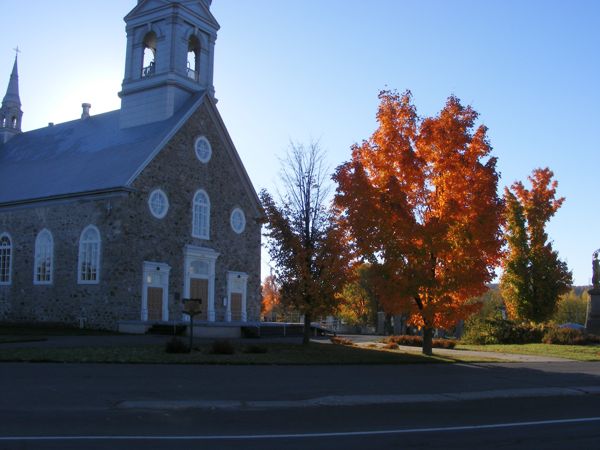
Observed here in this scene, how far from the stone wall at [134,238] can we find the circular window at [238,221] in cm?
32

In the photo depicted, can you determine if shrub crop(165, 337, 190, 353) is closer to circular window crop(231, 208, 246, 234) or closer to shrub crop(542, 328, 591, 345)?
circular window crop(231, 208, 246, 234)

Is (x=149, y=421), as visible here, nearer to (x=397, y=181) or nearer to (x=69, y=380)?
(x=69, y=380)

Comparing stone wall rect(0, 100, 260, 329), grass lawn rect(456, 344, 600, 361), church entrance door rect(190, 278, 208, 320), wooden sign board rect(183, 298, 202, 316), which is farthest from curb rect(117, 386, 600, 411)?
church entrance door rect(190, 278, 208, 320)

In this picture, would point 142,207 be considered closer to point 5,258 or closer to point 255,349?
point 5,258

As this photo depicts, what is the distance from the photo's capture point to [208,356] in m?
17.3

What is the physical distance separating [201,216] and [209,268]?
2846 millimetres

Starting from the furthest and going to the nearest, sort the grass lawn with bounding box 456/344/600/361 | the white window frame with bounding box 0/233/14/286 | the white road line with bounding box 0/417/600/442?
the white window frame with bounding box 0/233/14/286
the grass lawn with bounding box 456/344/600/361
the white road line with bounding box 0/417/600/442

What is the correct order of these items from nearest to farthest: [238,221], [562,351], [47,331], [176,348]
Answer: [176,348] < [562,351] < [47,331] < [238,221]

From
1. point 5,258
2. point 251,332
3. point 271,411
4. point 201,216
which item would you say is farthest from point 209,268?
point 271,411

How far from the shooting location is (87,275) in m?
29.7

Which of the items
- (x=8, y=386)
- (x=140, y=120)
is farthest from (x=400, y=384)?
(x=140, y=120)

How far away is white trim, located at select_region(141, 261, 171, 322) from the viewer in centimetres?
2942

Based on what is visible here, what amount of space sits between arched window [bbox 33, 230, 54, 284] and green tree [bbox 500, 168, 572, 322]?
79.2ft

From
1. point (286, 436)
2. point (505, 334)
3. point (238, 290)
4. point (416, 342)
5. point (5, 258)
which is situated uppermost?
point (5, 258)
